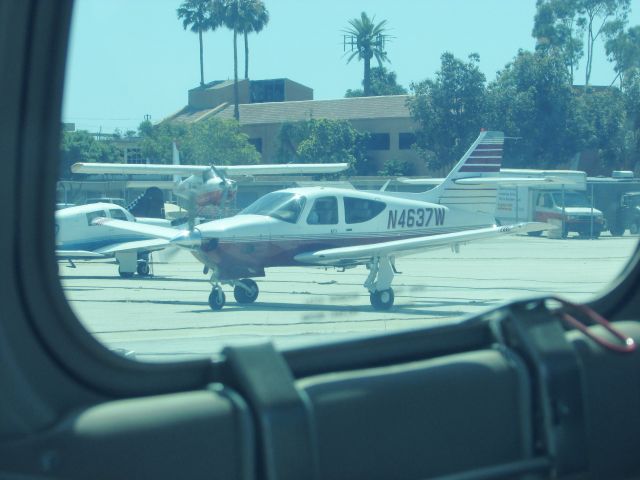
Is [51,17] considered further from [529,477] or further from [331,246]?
[331,246]

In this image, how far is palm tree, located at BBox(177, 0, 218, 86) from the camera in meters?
1.94

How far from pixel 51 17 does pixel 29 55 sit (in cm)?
9

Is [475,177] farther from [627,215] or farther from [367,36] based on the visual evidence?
[367,36]

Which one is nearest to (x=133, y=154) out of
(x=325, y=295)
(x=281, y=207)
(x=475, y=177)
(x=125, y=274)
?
(x=325, y=295)

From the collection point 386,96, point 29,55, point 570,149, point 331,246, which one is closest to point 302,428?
point 29,55

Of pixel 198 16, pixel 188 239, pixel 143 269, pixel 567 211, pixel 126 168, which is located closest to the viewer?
pixel 198 16

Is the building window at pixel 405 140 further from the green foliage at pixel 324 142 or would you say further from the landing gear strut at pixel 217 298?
the landing gear strut at pixel 217 298

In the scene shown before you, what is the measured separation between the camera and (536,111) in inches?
125

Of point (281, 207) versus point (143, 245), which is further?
point (281, 207)

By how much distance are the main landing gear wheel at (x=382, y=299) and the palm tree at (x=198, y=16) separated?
1528 mm

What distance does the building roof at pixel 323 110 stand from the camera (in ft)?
8.57

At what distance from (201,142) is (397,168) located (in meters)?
0.82

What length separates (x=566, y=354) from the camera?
1906mm

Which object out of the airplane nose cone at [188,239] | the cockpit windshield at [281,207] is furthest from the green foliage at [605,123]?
the airplane nose cone at [188,239]
